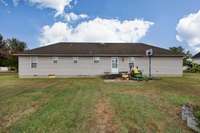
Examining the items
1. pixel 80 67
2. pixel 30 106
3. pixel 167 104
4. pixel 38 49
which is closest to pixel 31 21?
pixel 38 49

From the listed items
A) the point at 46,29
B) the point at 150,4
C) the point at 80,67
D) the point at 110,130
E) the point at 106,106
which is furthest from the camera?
the point at 46,29

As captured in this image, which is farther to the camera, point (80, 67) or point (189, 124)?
point (80, 67)

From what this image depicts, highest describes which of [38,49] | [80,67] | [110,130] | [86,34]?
[86,34]

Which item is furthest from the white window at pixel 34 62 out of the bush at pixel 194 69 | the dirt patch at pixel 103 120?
the bush at pixel 194 69

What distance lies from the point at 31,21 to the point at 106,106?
19.0 metres

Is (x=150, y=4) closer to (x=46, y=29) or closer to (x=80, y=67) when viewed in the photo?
(x=80, y=67)

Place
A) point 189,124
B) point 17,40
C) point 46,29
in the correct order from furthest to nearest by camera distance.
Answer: point 17,40 < point 46,29 < point 189,124

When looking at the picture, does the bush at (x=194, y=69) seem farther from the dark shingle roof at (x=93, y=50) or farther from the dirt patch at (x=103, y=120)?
the dirt patch at (x=103, y=120)

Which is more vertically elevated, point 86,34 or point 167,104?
point 86,34

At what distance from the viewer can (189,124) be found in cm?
659

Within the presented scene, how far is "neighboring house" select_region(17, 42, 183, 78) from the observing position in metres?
23.4

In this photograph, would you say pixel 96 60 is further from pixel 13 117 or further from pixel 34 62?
pixel 13 117

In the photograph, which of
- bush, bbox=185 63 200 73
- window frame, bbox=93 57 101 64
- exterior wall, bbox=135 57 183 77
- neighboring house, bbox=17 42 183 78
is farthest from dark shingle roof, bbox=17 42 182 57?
bush, bbox=185 63 200 73

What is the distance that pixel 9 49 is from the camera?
54.2m
